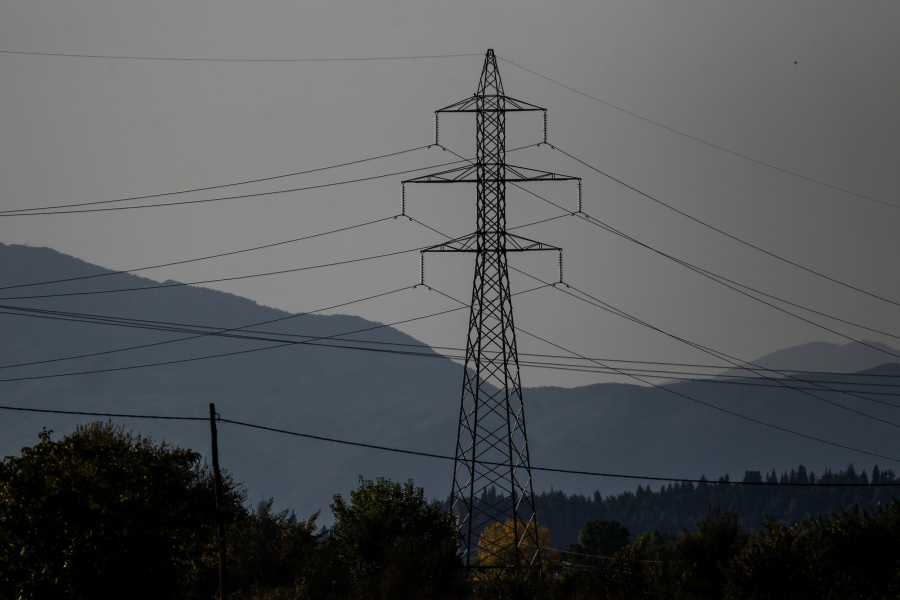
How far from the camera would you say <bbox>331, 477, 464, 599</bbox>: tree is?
48781 mm

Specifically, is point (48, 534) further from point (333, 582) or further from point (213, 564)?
point (333, 582)

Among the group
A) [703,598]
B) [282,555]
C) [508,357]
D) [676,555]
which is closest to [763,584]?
[703,598]

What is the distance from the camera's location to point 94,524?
34.4 meters

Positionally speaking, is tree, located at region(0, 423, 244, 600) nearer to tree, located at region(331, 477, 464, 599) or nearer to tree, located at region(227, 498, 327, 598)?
tree, located at region(331, 477, 464, 599)

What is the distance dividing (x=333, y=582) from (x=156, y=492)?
1999 cm

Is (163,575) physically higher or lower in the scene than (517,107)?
lower

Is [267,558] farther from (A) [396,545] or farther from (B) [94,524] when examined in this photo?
(B) [94,524]

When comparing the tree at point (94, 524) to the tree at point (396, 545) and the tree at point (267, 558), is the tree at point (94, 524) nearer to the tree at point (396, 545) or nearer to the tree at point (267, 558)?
the tree at point (396, 545)

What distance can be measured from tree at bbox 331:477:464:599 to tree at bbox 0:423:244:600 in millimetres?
14062

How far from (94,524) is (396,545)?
68.8 ft

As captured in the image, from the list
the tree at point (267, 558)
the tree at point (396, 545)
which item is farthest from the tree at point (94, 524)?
the tree at point (267, 558)

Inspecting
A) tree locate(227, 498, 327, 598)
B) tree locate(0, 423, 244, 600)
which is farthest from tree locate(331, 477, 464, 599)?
tree locate(0, 423, 244, 600)

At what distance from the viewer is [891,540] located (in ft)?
124

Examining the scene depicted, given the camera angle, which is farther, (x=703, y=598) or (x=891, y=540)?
(x=703, y=598)
